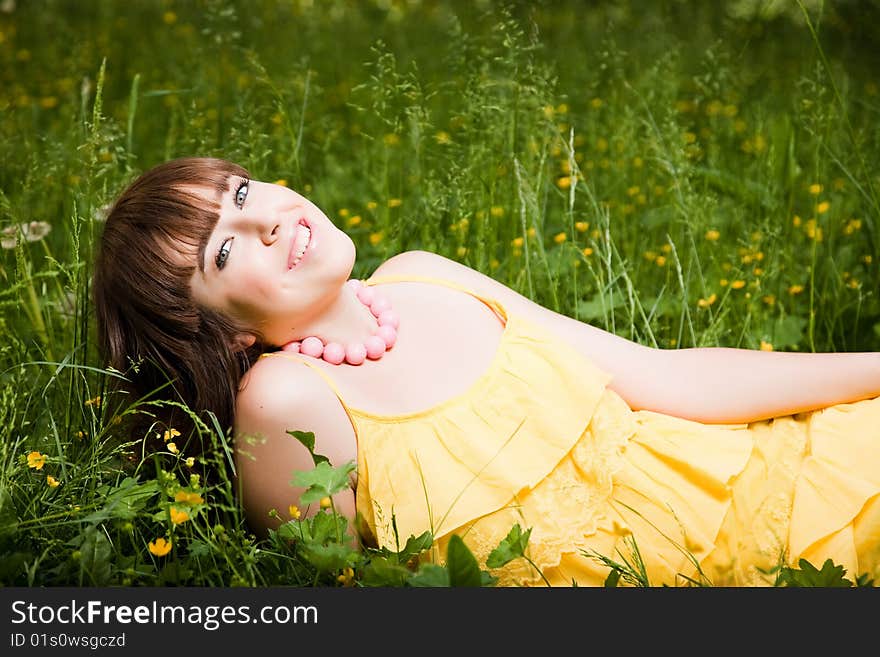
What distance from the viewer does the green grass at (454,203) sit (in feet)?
6.47

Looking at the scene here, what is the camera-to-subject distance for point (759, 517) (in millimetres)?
2016

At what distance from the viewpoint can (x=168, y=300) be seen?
6.49ft

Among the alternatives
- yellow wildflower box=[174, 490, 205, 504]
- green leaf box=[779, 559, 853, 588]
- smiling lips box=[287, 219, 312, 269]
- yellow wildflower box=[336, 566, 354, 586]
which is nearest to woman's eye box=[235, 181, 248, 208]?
smiling lips box=[287, 219, 312, 269]

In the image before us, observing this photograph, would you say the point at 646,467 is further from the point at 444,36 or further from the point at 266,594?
the point at 444,36

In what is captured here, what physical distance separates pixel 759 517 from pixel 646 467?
0.23 meters

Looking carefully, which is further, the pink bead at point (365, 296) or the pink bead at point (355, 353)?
the pink bead at point (365, 296)

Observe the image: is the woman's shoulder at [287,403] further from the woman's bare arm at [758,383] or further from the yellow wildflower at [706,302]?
the yellow wildflower at [706,302]

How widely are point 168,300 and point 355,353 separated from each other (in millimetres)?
362

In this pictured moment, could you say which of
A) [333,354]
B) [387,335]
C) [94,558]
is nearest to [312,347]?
[333,354]

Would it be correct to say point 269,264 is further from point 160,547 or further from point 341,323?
point 160,547

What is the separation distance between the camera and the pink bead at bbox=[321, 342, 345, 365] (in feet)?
6.73

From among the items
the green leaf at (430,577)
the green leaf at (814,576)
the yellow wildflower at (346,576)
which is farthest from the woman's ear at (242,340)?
the green leaf at (814,576)

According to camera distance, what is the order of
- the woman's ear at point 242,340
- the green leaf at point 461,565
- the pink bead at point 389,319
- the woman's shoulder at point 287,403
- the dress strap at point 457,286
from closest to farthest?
1. the green leaf at point 461,565
2. the woman's shoulder at point 287,403
3. the woman's ear at point 242,340
4. the pink bead at point 389,319
5. the dress strap at point 457,286

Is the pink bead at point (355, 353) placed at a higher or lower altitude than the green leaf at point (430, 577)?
higher
